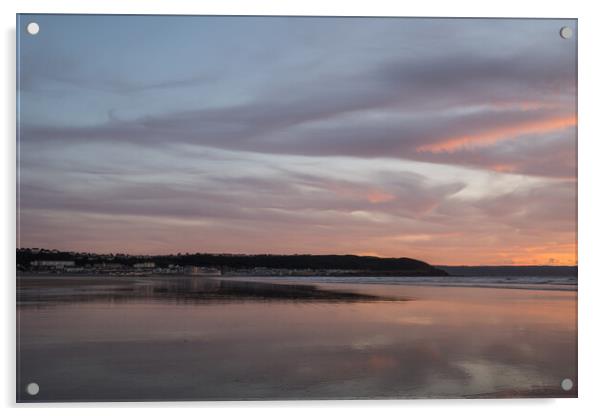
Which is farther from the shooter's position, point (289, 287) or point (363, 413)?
point (289, 287)

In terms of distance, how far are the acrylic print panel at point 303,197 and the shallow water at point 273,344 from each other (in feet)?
0.04

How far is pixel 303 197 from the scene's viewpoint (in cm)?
378

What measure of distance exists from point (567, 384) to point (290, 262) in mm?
1646

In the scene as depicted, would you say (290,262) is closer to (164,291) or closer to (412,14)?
(164,291)

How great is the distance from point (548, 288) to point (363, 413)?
1207 mm

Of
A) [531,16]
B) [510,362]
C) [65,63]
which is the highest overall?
[531,16]

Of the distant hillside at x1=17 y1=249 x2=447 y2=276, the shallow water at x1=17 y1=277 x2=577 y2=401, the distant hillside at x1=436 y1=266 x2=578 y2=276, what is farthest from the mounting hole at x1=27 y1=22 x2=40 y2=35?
the distant hillside at x1=436 y1=266 x2=578 y2=276

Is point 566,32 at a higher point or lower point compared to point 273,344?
higher

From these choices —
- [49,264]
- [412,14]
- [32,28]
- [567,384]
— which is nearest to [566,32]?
[412,14]

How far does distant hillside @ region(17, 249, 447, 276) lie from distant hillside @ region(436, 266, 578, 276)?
0.08 meters

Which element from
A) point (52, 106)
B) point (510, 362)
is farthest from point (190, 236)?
point (510, 362)

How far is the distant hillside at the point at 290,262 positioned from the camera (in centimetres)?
376

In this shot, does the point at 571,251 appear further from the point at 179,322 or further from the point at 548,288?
the point at 179,322

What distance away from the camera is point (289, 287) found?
3.85 meters
